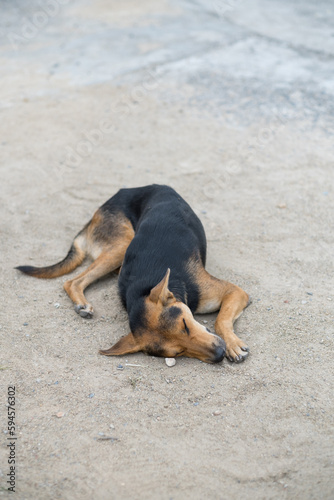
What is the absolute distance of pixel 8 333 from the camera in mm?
5883

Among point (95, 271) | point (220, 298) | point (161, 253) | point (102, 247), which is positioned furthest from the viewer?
point (102, 247)

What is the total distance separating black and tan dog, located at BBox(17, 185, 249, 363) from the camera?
5.11 meters

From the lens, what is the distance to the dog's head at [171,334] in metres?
5.06

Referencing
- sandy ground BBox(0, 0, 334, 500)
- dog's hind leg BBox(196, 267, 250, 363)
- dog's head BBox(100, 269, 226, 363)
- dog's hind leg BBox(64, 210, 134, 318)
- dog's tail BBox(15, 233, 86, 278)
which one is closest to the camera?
sandy ground BBox(0, 0, 334, 500)

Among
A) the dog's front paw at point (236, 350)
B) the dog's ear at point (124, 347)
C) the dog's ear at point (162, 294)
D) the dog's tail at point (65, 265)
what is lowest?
the dog's tail at point (65, 265)

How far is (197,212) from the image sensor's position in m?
8.20

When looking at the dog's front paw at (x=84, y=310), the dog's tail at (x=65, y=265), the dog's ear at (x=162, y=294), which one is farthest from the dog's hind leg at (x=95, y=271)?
the dog's ear at (x=162, y=294)

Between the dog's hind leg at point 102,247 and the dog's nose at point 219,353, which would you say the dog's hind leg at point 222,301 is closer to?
the dog's nose at point 219,353

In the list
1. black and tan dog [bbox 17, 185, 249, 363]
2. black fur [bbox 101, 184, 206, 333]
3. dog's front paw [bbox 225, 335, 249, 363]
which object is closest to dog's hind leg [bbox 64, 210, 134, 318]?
black and tan dog [bbox 17, 185, 249, 363]

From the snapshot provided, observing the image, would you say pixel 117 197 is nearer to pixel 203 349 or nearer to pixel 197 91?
pixel 203 349

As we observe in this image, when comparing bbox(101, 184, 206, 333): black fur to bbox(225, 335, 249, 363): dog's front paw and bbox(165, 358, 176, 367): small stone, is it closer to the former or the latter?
bbox(165, 358, 176, 367): small stone

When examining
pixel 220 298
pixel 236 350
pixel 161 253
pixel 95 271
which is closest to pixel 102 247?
pixel 95 271

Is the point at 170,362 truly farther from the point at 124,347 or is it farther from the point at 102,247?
the point at 102,247

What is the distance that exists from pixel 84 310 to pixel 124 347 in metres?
1.02
